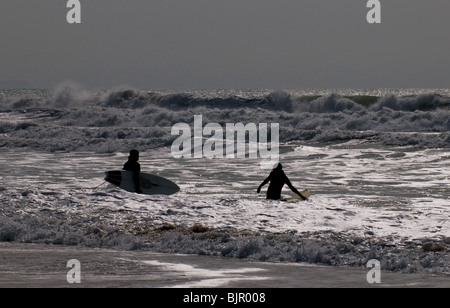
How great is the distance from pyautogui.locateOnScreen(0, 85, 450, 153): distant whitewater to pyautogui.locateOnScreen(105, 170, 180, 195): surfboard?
1627 cm

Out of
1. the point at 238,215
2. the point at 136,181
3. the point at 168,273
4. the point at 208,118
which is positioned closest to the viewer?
the point at 168,273

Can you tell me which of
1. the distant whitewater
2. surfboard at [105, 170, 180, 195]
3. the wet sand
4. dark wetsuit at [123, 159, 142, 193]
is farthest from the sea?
the distant whitewater

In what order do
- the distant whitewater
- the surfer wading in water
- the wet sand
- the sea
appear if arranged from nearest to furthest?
1. the wet sand
2. the sea
3. the surfer wading in water
4. the distant whitewater

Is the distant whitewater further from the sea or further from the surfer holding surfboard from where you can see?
the surfer holding surfboard

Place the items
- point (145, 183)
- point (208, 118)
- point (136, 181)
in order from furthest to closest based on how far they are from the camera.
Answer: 1. point (208, 118)
2. point (145, 183)
3. point (136, 181)

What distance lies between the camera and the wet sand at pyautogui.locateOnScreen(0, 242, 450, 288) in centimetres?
862

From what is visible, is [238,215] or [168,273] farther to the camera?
[238,215]

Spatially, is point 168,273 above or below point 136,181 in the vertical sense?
below

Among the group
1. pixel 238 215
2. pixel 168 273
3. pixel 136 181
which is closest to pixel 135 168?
pixel 136 181

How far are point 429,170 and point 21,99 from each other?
5013 centimetres

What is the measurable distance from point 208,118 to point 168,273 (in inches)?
1507

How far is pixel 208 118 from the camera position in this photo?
156 ft

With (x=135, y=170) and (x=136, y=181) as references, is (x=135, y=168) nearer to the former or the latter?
(x=135, y=170)

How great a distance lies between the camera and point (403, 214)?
47.4 feet
